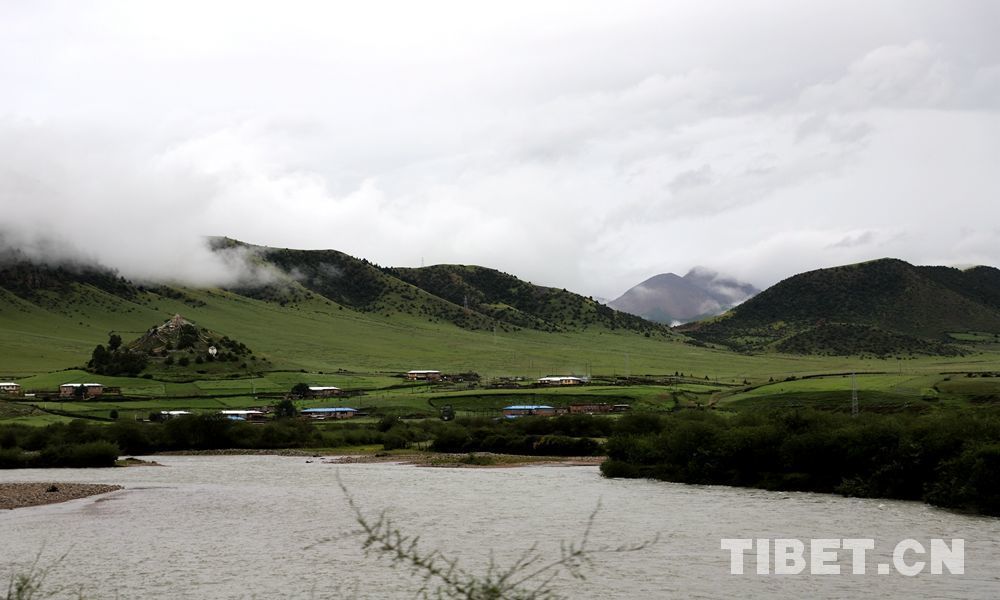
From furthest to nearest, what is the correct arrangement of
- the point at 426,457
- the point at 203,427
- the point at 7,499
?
1. the point at 203,427
2. the point at 426,457
3. the point at 7,499

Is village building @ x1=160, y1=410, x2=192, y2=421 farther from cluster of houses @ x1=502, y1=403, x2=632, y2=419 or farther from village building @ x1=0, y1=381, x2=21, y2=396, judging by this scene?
cluster of houses @ x1=502, y1=403, x2=632, y2=419

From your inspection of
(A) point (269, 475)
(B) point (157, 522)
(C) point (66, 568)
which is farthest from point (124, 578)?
(A) point (269, 475)

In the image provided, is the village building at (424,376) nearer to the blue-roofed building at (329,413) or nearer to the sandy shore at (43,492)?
the blue-roofed building at (329,413)

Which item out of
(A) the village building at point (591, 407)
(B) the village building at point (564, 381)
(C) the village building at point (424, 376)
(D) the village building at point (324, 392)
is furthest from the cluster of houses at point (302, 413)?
(B) the village building at point (564, 381)

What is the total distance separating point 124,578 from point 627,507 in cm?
3025

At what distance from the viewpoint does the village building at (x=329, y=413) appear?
140 meters

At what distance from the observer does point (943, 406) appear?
104 metres

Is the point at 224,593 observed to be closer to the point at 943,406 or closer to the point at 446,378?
the point at 943,406

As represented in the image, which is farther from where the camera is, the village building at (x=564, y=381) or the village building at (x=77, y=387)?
the village building at (x=564, y=381)

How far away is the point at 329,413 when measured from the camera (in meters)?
141

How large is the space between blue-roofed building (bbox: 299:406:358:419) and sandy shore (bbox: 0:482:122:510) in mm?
61289

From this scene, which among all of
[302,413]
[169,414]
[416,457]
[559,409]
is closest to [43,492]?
[416,457]

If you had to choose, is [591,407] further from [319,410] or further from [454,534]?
[454,534]

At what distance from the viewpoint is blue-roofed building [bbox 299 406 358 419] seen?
13951 centimetres
